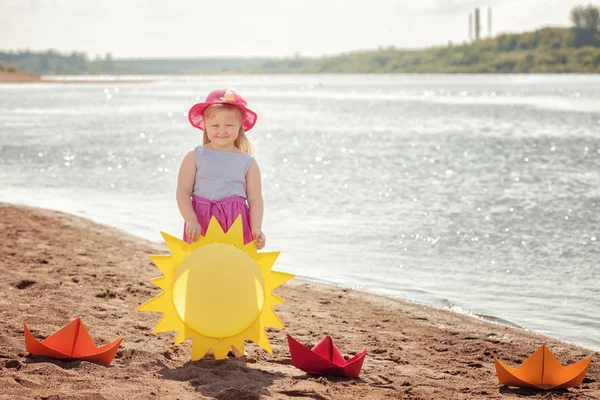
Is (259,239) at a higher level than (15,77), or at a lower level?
lower

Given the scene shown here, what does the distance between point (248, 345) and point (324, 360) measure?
2.91ft

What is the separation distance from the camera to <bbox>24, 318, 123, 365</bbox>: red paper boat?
4.80 metres

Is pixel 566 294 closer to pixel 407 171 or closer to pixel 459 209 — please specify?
pixel 459 209

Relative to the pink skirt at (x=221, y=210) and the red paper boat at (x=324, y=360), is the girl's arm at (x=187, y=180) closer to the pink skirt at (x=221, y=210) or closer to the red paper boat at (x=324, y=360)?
the pink skirt at (x=221, y=210)

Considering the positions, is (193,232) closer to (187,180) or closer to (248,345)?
(187,180)

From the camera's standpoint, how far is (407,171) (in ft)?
59.5

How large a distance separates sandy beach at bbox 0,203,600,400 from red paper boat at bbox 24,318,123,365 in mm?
58

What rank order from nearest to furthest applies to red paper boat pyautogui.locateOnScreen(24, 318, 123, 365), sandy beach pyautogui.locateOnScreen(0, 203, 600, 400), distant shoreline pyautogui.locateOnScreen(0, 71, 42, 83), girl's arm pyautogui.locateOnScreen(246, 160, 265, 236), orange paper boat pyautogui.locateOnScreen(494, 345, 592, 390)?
sandy beach pyautogui.locateOnScreen(0, 203, 600, 400) → red paper boat pyautogui.locateOnScreen(24, 318, 123, 365) → orange paper boat pyautogui.locateOnScreen(494, 345, 592, 390) → girl's arm pyautogui.locateOnScreen(246, 160, 265, 236) → distant shoreline pyautogui.locateOnScreen(0, 71, 42, 83)

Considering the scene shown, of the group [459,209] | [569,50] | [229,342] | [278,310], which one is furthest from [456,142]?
[569,50]

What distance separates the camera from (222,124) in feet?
17.3

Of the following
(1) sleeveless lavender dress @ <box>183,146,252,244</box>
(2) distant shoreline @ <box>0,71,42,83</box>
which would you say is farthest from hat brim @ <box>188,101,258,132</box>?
(2) distant shoreline @ <box>0,71,42,83</box>

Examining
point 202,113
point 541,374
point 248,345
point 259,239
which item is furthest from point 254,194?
point 541,374

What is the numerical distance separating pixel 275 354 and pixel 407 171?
511 inches

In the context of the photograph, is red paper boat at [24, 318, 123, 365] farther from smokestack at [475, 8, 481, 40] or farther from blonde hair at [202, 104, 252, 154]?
smokestack at [475, 8, 481, 40]
